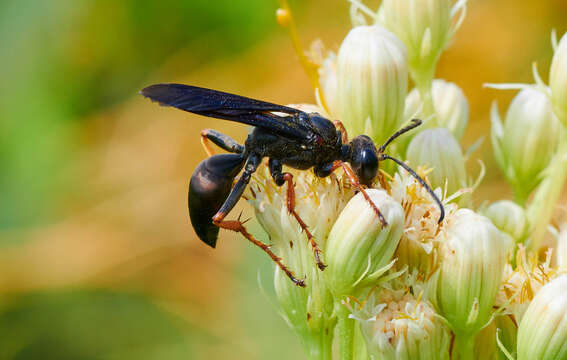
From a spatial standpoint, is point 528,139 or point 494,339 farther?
point 528,139

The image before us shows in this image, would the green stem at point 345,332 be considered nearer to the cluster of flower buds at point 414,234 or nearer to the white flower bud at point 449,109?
the cluster of flower buds at point 414,234

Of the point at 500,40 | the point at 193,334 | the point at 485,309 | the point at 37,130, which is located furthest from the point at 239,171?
the point at 500,40

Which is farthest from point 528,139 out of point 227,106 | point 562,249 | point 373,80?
point 227,106

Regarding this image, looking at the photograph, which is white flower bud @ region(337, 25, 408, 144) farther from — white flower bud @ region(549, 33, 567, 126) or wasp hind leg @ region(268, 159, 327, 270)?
white flower bud @ region(549, 33, 567, 126)

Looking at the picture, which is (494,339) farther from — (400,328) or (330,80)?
(330,80)

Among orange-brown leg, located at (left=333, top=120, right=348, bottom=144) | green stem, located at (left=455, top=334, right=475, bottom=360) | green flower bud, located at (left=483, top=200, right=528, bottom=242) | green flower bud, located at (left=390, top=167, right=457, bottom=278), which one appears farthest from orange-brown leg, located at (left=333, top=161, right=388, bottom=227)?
green flower bud, located at (left=483, top=200, right=528, bottom=242)

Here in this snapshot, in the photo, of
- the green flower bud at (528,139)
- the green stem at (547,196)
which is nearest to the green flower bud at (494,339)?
the green stem at (547,196)
